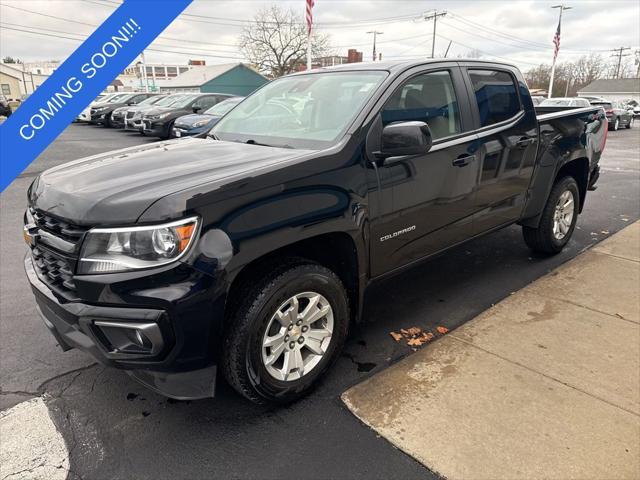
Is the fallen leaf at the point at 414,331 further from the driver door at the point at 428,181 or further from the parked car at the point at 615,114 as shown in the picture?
the parked car at the point at 615,114

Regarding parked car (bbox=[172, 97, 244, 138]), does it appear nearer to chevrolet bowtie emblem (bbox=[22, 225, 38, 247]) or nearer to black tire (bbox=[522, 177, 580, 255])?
black tire (bbox=[522, 177, 580, 255])

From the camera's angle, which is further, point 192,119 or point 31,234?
point 192,119

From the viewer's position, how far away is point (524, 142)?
420cm

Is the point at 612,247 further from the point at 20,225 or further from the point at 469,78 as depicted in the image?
the point at 20,225

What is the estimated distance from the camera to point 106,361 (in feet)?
7.44

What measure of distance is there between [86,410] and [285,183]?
1748mm

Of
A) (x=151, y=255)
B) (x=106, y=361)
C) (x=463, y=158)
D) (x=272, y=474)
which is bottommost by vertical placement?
(x=272, y=474)

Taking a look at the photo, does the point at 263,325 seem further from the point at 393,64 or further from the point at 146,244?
the point at 393,64

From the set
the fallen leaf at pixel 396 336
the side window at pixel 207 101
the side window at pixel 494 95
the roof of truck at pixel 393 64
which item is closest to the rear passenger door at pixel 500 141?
the side window at pixel 494 95

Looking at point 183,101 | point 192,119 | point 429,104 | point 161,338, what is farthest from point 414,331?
point 183,101

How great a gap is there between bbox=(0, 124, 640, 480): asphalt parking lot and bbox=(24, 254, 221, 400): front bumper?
393 mm

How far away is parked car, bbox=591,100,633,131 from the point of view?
25.2m

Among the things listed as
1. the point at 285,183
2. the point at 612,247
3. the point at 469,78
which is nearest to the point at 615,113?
the point at 612,247

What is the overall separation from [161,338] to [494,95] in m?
3.32
